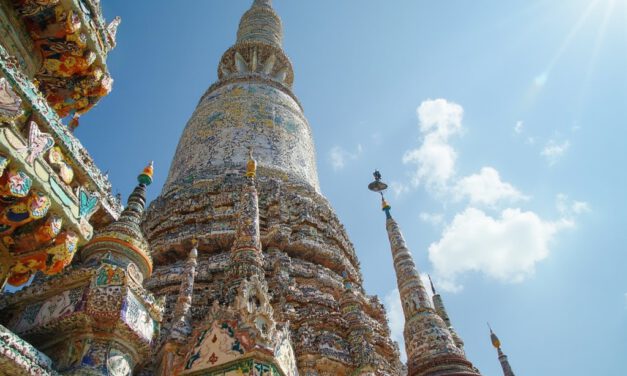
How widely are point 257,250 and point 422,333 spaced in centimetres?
205

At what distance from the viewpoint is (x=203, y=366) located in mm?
4059

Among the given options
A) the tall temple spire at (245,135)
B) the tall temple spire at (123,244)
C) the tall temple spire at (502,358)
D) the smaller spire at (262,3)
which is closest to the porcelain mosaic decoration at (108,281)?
the tall temple spire at (123,244)

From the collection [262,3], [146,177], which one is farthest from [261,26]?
[146,177]

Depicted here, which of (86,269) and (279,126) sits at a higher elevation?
(279,126)

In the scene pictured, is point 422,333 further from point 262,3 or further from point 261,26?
point 262,3

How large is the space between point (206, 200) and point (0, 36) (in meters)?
6.96

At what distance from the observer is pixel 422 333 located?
18.6 feet

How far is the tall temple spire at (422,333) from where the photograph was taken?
520 centimetres

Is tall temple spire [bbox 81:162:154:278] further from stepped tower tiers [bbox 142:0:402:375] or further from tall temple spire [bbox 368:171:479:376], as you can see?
tall temple spire [bbox 368:171:479:376]

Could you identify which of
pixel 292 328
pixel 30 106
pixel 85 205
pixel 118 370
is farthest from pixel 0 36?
pixel 292 328

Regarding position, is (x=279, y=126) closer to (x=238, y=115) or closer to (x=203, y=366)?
(x=238, y=115)

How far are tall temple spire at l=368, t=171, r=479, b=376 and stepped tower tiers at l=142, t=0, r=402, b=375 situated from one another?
1042mm

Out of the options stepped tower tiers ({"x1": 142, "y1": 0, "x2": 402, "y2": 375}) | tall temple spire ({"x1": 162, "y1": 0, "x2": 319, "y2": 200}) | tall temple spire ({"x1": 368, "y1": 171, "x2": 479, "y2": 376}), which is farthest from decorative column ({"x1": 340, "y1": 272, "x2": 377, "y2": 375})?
tall temple spire ({"x1": 162, "y1": 0, "x2": 319, "y2": 200})

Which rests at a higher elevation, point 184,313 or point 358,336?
point 358,336
